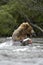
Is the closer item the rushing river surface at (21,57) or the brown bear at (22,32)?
the rushing river surface at (21,57)

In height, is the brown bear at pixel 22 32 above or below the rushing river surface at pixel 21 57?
above

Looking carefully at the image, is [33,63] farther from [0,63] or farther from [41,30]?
[41,30]

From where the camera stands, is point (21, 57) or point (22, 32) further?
point (22, 32)

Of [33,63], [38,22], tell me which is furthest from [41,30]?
Answer: [33,63]

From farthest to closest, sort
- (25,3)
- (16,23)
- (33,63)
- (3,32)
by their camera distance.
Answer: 1. (25,3)
2. (16,23)
3. (3,32)
4. (33,63)

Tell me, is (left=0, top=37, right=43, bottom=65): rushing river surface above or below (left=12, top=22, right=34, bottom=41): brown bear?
below

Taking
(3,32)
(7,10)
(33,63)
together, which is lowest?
(33,63)

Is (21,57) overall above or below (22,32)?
below

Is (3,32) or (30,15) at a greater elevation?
(30,15)

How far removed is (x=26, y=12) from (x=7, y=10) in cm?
315

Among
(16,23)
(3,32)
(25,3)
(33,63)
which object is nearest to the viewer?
(33,63)

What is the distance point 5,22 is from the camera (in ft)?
99.9

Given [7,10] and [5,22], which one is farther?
[7,10]

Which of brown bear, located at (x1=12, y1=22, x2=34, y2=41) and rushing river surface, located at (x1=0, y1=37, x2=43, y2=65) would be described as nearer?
rushing river surface, located at (x1=0, y1=37, x2=43, y2=65)
